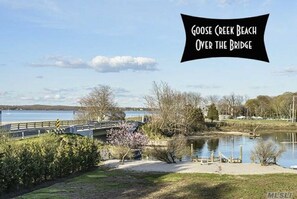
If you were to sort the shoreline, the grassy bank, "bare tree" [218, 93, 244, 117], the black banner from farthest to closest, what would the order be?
1. "bare tree" [218, 93, 244, 117]
2. the grassy bank
3. the shoreline
4. the black banner

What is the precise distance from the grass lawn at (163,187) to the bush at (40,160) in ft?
3.70

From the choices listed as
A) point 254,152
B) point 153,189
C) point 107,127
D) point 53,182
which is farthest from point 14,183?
point 107,127

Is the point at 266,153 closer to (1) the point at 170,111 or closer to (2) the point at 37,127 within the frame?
(2) the point at 37,127

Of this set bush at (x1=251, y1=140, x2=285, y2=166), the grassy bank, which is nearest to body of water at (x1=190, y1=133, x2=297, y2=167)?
bush at (x1=251, y1=140, x2=285, y2=166)

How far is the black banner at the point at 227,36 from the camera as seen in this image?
404 cm

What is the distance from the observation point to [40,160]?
1795 cm

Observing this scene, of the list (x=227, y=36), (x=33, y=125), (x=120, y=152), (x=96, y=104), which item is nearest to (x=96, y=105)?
(x=96, y=104)

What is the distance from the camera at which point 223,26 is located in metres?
4.05

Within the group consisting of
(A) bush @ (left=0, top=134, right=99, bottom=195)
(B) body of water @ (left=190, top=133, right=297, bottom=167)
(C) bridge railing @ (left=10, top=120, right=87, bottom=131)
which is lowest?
(B) body of water @ (left=190, top=133, right=297, bottom=167)

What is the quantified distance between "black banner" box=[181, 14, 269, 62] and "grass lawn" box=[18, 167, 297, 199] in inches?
371

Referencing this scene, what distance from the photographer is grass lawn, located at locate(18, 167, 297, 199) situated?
13.6m

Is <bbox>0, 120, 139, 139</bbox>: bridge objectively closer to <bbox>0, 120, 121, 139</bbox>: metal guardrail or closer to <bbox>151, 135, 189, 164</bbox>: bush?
<bbox>0, 120, 121, 139</bbox>: metal guardrail

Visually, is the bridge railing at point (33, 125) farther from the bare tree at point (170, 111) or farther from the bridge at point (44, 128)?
the bare tree at point (170, 111)

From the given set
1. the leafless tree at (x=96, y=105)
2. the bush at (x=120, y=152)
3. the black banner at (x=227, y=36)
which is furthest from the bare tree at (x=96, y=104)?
the black banner at (x=227, y=36)
